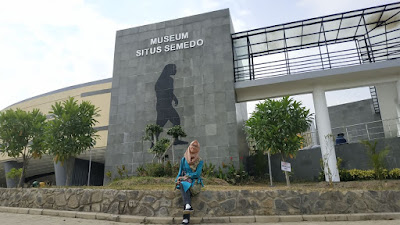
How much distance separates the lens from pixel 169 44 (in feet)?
60.0

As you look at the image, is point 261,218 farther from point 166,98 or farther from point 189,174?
point 166,98

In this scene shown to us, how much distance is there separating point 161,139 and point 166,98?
3.48 meters

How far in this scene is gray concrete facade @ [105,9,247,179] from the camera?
15.9 meters

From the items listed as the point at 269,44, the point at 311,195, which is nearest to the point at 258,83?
the point at 269,44

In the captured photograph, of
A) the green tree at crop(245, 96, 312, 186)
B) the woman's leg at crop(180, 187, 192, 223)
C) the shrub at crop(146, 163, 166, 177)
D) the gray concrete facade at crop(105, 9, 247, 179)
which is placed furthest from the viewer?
the gray concrete facade at crop(105, 9, 247, 179)

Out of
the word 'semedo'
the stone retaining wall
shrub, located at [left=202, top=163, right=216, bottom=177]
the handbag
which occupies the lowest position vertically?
the stone retaining wall

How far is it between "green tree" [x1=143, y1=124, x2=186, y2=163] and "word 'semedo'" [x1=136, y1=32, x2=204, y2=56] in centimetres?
568

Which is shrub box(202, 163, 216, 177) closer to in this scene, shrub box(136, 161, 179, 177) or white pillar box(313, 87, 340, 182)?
shrub box(136, 161, 179, 177)

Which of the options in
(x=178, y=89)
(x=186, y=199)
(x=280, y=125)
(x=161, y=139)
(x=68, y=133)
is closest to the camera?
(x=186, y=199)

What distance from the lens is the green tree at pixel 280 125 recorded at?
39.3 feet

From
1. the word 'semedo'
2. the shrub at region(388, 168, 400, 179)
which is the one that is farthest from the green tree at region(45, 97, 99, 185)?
the shrub at region(388, 168, 400, 179)

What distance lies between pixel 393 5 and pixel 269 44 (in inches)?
272

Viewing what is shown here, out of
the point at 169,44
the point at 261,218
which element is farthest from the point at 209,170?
the point at 169,44

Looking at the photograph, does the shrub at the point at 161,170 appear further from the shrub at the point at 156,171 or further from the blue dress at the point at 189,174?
the blue dress at the point at 189,174
